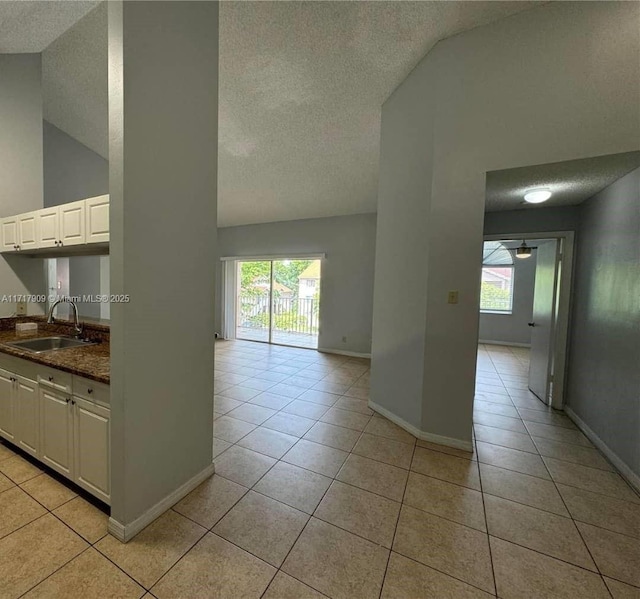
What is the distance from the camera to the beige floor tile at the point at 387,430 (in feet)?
8.31

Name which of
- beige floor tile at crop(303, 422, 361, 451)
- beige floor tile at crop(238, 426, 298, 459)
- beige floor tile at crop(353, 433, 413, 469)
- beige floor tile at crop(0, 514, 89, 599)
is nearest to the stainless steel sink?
beige floor tile at crop(0, 514, 89, 599)

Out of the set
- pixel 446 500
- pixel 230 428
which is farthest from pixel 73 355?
pixel 446 500

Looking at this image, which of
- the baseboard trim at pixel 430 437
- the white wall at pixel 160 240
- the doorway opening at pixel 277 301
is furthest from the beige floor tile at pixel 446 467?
the doorway opening at pixel 277 301

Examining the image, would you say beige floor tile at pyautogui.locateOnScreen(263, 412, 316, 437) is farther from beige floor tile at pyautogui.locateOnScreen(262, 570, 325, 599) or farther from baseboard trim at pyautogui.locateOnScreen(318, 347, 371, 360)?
baseboard trim at pyautogui.locateOnScreen(318, 347, 371, 360)

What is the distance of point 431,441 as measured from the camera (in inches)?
97.2

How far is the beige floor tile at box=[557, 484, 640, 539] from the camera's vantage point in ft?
5.35

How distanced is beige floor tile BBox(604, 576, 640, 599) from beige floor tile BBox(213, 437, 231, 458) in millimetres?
2336

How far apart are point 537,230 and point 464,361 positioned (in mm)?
2040

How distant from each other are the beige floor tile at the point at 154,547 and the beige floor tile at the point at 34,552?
0.15 m

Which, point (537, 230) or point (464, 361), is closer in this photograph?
point (464, 361)

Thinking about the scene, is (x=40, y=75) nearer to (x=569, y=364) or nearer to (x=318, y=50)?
(x=318, y=50)

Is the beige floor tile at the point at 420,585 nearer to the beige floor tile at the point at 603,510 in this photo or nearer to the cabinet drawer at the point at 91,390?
the beige floor tile at the point at 603,510

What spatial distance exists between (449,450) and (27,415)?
3.20 metres

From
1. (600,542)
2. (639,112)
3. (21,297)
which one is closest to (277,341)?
(21,297)
